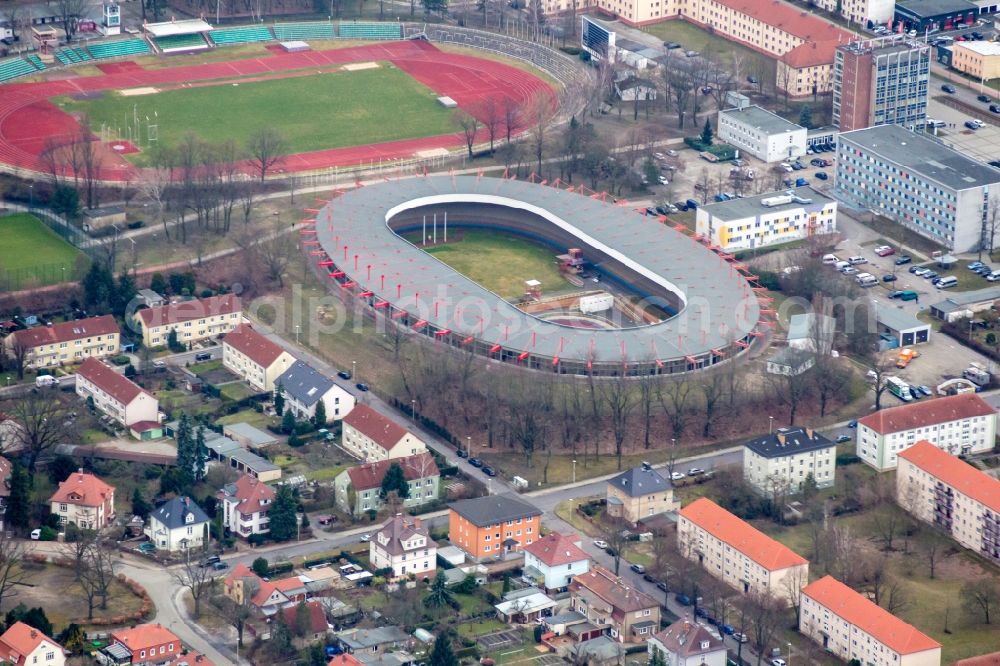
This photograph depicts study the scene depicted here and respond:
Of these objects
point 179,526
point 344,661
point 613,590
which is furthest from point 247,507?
point 613,590

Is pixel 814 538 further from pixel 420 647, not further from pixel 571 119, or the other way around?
pixel 571 119

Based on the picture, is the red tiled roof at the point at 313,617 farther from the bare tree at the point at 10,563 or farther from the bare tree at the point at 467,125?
the bare tree at the point at 467,125

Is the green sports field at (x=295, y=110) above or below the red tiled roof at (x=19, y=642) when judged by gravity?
above

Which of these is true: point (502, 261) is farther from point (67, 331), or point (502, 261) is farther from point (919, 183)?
point (67, 331)

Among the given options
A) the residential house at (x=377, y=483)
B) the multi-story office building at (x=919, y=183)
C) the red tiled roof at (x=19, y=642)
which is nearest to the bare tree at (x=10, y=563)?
the red tiled roof at (x=19, y=642)

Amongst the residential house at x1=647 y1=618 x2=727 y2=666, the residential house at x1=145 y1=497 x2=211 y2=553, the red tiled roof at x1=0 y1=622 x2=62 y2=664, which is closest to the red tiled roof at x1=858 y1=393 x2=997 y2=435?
the residential house at x1=647 y1=618 x2=727 y2=666
